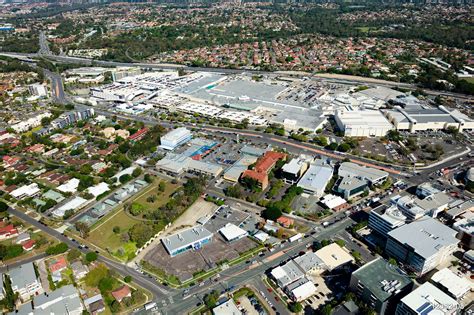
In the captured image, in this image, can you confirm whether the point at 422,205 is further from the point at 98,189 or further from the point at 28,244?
the point at 28,244

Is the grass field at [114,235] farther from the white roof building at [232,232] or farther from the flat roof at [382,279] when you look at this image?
the flat roof at [382,279]

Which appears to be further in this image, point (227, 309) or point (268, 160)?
point (268, 160)

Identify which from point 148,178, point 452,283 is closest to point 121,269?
point 148,178

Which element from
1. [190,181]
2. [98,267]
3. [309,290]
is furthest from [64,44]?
[309,290]

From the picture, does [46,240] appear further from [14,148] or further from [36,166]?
[14,148]

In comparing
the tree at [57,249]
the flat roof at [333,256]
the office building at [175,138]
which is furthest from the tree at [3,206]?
the flat roof at [333,256]

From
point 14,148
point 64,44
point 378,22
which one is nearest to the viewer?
point 14,148

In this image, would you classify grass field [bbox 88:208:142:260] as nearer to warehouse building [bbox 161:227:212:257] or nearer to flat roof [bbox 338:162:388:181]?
warehouse building [bbox 161:227:212:257]
